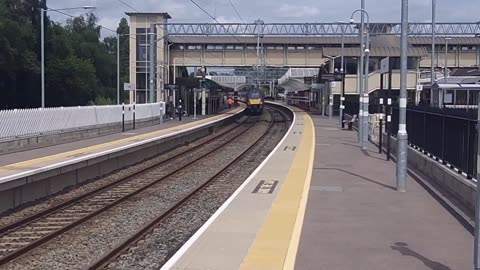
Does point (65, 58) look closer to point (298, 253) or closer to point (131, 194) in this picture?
point (131, 194)

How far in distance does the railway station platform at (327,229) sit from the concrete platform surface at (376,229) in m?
0.01

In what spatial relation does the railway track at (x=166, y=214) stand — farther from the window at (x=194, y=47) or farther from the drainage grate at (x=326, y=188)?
the window at (x=194, y=47)

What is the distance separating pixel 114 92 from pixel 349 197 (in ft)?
339

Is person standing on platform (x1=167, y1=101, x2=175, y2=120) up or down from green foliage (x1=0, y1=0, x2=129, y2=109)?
down

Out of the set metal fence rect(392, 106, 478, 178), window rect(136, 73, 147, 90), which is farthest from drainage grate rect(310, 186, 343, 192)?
window rect(136, 73, 147, 90)

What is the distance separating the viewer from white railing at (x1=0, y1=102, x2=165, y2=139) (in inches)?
960

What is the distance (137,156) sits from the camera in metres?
26.3

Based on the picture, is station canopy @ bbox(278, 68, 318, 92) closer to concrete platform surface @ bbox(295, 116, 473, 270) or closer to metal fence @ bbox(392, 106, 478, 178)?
metal fence @ bbox(392, 106, 478, 178)

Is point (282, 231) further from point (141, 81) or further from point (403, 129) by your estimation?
point (141, 81)

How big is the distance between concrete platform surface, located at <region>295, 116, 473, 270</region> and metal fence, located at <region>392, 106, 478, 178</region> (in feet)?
2.96

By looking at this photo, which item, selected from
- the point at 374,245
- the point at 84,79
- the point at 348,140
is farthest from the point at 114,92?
the point at 374,245

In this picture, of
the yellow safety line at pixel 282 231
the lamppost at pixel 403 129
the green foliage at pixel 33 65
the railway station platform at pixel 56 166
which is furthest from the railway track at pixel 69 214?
the green foliage at pixel 33 65

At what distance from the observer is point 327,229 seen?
10430 millimetres

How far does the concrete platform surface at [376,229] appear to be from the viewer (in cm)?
844
